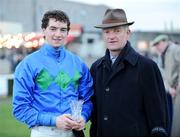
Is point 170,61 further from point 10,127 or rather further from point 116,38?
point 10,127

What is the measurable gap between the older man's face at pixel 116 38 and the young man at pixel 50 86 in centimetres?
32

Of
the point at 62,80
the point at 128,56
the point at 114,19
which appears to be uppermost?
the point at 114,19

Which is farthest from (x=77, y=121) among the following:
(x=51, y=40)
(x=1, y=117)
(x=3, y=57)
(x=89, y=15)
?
(x=89, y=15)

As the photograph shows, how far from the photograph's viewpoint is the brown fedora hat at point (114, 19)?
437cm

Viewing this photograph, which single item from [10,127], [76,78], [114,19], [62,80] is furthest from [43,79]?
[10,127]

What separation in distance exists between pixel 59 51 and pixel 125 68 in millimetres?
557

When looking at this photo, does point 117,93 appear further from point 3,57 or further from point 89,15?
point 89,15

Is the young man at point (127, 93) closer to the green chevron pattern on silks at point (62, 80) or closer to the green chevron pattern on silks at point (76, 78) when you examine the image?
the green chevron pattern on silks at point (76, 78)

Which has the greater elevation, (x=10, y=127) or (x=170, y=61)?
(x=170, y=61)

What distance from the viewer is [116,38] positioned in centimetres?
434

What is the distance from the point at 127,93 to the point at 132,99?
0.06m

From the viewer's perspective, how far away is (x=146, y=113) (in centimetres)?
431

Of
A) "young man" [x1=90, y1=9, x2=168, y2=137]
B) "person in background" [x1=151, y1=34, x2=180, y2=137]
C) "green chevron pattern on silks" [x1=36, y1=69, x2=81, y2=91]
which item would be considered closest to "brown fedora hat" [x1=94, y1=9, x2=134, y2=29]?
"young man" [x1=90, y1=9, x2=168, y2=137]

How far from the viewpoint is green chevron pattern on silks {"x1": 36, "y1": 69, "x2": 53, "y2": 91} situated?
4219 mm
